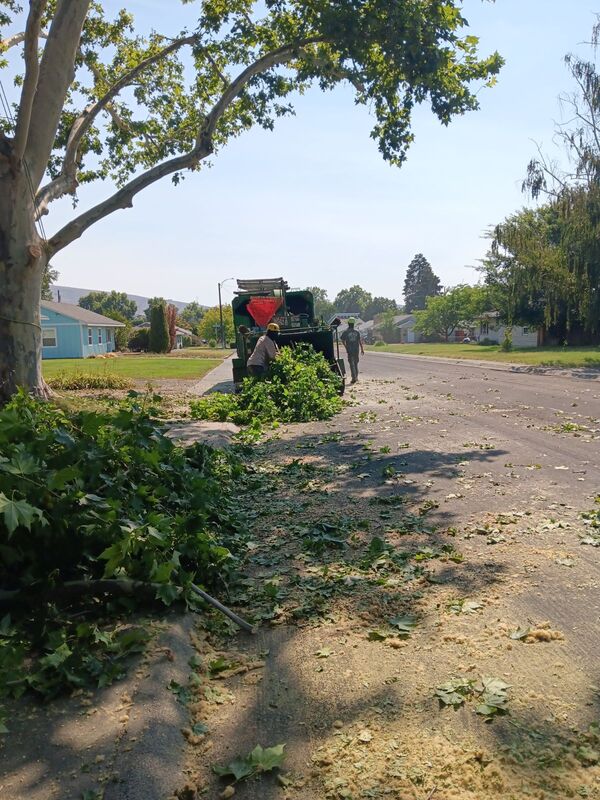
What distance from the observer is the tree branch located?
569 inches

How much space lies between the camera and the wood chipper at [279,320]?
1748 centimetres

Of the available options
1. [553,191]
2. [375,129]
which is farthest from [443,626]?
[553,191]

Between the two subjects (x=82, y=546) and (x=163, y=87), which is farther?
(x=163, y=87)

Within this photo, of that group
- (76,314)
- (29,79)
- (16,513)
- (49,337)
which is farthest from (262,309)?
(76,314)

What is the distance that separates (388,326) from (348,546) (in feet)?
395

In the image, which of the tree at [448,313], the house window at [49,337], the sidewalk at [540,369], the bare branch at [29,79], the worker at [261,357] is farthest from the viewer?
the tree at [448,313]

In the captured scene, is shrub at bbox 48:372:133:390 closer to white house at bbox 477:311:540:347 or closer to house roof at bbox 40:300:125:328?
house roof at bbox 40:300:125:328

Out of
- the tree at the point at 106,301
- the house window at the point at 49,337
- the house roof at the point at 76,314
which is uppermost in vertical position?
the tree at the point at 106,301

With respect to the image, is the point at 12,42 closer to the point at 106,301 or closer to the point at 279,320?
the point at 279,320

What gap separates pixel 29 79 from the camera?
1177cm

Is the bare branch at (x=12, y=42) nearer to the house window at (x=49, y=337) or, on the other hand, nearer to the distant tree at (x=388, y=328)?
the house window at (x=49, y=337)

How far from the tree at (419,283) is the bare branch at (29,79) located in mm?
148671

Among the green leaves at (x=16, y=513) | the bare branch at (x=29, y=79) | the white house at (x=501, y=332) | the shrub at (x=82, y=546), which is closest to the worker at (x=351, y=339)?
the bare branch at (x=29, y=79)

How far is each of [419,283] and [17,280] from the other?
15442cm
